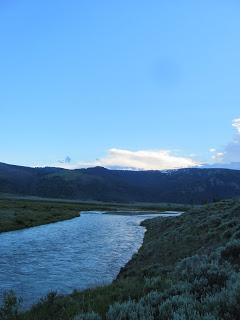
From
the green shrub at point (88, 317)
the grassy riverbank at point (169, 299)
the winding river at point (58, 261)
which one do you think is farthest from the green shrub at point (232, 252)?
the winding river at point (58, 261)

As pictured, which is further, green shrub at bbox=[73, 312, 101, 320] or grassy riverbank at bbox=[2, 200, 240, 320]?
green shrub at bbox=[73, 312, 101, 320]

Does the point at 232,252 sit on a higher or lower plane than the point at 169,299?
higher

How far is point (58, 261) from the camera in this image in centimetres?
3098

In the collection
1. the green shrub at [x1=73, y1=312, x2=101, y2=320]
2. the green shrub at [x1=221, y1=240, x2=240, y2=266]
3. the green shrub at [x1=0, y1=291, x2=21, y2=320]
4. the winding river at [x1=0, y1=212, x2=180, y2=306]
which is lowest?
the winding river at [x1=0, y1=212, x2=180, y2=306]

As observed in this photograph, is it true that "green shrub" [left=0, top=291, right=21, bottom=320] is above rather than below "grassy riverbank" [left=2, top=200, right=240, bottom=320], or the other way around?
below

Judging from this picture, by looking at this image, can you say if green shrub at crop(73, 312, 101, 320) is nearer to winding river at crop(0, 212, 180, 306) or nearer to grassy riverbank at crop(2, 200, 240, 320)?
grassy riverbank at crop(2, 200, 240, 320)

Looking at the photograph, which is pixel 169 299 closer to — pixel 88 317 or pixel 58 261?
pixel 88 317

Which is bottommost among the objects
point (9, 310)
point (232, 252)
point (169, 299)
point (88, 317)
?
point (9, 310)

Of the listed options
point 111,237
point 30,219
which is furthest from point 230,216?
point 30,219

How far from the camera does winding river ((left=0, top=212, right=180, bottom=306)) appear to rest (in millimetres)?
22562

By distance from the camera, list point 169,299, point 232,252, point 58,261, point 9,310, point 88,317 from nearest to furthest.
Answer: point 88,317 < point 169,299 < point 9,310 < point 232,252 < point 58,261

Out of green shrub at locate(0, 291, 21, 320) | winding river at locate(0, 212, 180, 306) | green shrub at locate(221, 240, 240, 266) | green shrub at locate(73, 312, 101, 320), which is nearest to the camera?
green shrub at locate(73, 312, 101, 320)

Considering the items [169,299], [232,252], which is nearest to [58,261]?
[232,252]

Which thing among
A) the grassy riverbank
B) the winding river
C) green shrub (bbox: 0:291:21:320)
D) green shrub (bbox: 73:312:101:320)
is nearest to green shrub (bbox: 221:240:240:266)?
the grassy riverbank
